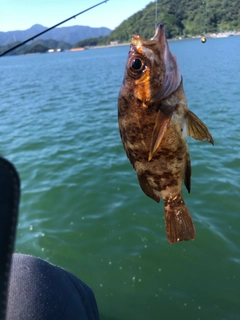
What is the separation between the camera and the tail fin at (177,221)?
217 centimetres

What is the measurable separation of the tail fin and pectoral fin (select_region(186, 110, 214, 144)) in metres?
0.51

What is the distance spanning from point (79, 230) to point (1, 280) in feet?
17.1

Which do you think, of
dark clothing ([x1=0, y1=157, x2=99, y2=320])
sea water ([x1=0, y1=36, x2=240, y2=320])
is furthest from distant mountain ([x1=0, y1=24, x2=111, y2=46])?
sea water ([x1=0, y1=36, x2=240, y2=320])

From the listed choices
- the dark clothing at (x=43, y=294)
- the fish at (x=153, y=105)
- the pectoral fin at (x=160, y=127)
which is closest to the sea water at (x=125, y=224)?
the dark clothing at (x=43, y=294)

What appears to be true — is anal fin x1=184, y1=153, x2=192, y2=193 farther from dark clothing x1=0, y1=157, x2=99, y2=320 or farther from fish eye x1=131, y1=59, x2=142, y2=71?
dark clothing x1=0, y1=157, x2=99, y2=320

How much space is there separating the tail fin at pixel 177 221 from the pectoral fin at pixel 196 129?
0.51 meters

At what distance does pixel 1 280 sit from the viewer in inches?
58.6

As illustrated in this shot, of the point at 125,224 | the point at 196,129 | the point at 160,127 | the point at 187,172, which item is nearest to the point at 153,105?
the point at 160,127

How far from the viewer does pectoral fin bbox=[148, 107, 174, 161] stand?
166 cm

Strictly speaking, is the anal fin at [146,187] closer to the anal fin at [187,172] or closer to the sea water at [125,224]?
the anal fin at [187,172]

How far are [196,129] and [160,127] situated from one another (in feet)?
1.13

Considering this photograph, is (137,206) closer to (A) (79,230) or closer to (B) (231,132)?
(A) (79,230)

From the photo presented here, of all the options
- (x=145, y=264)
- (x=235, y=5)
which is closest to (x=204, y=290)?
(x=145, y=264)

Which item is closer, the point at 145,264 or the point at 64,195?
the point at 145,264
